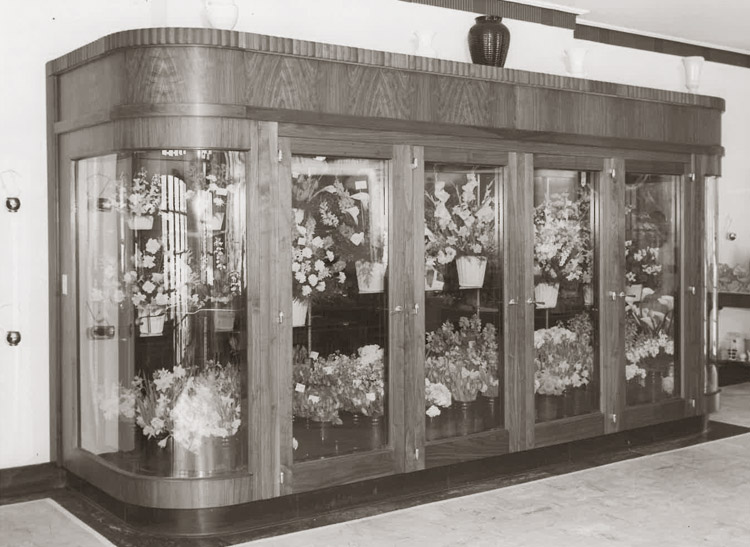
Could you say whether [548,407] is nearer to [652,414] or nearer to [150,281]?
[652,414]

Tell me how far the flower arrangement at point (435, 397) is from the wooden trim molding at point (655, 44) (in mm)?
3040

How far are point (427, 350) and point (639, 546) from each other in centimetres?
146

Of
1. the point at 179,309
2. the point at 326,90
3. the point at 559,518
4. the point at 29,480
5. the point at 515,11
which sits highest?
the point at 515,11

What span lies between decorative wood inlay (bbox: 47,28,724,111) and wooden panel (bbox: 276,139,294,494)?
1.45ft

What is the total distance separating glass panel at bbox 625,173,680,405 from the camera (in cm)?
571

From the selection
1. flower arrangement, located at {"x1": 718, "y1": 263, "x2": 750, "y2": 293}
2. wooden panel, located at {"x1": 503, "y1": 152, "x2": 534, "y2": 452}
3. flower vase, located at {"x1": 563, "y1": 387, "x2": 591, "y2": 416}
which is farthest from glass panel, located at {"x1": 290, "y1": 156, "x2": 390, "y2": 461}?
flower arrangement, located at {"x1": 718, "y1": 263, "x2": 750, "y2": 293}

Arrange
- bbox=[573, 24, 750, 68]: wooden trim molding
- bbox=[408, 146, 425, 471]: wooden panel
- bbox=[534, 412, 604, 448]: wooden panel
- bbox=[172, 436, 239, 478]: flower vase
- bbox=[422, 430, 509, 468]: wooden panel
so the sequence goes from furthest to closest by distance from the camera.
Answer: bbox=[573, 24, 750, 68]: wooden trim molding, bbox=[534, 412, 604, 448]: wooden panel, bbox=[422, 430, 509, 468]: wooden panel, bbox=[408, 146, 425, 471]: wooden panel, bbox=[172, 436, 239, 478]: flower vase

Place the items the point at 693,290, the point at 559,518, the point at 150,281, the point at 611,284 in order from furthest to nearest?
the point at 693,290 → the point at 611,284 → the point at 559,518 → the point at 150,281

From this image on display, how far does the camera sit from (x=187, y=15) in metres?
4.74

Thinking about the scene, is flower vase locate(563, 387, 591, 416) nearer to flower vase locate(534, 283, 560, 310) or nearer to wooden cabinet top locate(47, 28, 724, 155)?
flower vase locate(534, 283, 560, 310)

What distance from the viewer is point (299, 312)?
436 centimetres

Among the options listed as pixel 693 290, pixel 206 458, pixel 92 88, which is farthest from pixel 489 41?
pixel 206 458

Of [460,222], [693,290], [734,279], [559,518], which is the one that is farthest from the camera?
[734,279]

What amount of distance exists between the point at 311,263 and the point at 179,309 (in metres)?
0.70
